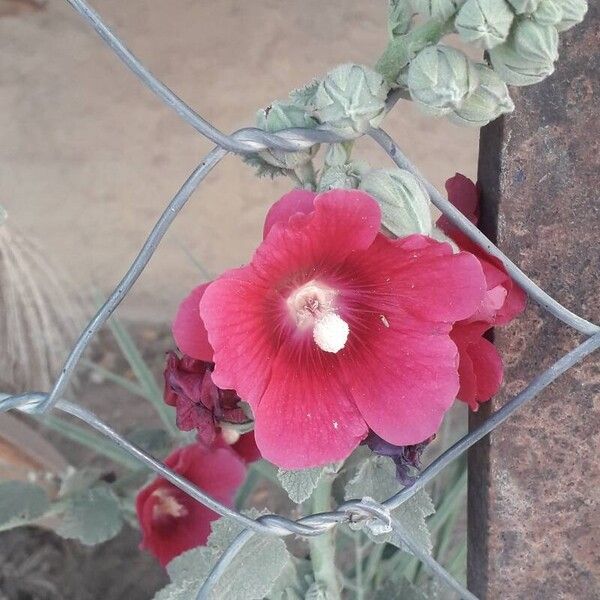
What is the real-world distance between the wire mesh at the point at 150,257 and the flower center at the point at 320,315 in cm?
8

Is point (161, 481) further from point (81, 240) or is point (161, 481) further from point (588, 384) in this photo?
point (81, 240)

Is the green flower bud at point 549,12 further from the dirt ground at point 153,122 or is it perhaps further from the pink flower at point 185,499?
Answer: the dirt ground at point 153,122

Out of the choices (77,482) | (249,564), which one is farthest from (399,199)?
(77,482)

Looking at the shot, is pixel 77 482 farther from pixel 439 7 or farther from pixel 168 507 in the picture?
pixel 439 7

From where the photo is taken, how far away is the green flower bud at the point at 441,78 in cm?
34

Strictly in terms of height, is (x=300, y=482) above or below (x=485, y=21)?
below

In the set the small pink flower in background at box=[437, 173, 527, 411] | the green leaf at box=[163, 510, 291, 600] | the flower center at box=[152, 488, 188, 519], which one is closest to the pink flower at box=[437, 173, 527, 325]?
the small pink flower in background at box=[437, 173, 527, 411]

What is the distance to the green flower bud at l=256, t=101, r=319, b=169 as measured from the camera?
1.25 feet

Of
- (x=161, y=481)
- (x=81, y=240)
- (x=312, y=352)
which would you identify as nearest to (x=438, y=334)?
(x=312, y=352)

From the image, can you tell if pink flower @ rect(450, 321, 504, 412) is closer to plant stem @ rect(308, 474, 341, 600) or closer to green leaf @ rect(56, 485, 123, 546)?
plant stem @ rect(308, 474, 341, 600)

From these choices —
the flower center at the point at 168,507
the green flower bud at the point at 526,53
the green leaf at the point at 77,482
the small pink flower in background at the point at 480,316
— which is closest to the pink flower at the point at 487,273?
the small pink flower in background at the point at 480,316

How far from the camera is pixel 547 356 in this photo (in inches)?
20.0

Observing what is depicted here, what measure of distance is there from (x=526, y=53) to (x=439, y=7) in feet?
0.14

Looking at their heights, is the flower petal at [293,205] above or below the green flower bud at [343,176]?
above
